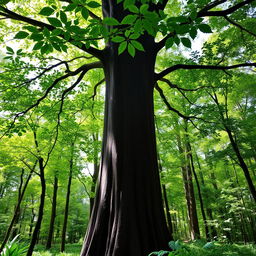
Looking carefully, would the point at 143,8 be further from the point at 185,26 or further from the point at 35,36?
the point at 35,36

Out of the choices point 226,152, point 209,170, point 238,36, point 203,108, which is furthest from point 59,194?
point 238,36

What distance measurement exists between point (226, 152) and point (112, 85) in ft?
26.9

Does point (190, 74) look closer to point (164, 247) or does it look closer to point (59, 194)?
point (164, 247)

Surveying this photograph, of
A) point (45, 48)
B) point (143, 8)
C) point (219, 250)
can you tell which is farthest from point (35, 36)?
point (219, 250)

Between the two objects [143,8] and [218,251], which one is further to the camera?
[218,251]

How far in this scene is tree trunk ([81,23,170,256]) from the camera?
7.47 feet

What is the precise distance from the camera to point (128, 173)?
254 cm

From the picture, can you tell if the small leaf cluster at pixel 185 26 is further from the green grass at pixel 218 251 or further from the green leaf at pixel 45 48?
the green grass at pixel 218 251

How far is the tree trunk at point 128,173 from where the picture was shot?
2277mm

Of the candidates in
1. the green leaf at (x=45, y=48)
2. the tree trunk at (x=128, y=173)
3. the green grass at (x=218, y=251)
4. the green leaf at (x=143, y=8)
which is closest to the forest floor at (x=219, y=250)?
the green grass at (x=218, y=251)

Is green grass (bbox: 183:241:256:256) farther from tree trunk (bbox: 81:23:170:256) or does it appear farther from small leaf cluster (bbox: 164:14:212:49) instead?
small leaf cluster (bbox: 164:14:212:49)

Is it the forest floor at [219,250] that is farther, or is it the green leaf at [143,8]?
the forest floor at [219,250]

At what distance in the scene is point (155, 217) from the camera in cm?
249

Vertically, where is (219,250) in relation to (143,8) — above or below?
below
